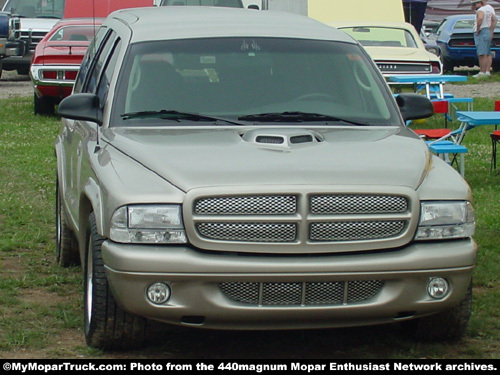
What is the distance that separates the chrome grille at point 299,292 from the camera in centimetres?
466

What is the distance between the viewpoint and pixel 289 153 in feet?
16.6

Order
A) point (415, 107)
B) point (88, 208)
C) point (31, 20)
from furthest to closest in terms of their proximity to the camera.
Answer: point (31, 20) < point (415, 107) < point (88, 208)

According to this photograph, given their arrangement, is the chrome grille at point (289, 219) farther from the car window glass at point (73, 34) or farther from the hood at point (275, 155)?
the car window glass at point (73, 34)

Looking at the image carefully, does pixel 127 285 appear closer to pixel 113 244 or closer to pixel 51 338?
pixel 113 244

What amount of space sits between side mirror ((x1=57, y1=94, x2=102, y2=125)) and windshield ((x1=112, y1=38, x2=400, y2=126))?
121mm

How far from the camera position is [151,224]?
467cm

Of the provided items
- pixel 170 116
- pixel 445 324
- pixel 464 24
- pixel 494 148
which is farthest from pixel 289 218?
pixel 464 24

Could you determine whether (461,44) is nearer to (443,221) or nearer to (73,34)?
(73,34)

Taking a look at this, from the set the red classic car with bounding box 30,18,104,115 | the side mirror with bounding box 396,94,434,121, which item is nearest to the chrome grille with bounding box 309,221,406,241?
the side mirror with bounding box 396,94,434,121

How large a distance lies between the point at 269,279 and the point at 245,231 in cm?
23

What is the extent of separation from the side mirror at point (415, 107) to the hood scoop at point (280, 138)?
0.94m

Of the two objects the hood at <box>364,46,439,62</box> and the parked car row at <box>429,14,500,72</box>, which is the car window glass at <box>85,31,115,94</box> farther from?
the parked car row at <box>429,14,500,72</box>

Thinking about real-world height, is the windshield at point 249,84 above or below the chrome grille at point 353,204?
above

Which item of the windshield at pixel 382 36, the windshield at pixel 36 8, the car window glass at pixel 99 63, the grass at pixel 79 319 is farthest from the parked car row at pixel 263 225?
the windshield at pixel 36 8
